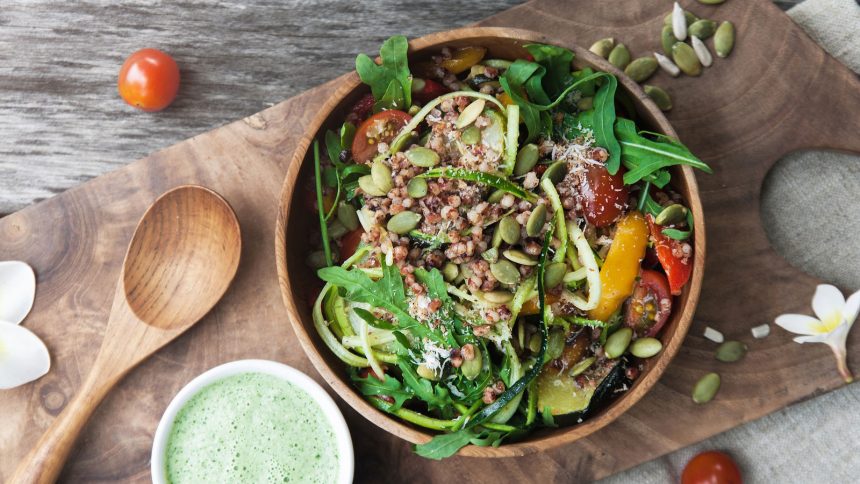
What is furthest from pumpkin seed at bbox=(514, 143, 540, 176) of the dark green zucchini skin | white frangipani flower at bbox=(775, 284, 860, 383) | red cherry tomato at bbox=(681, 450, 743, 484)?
red cherry tomato at bbox=(681, 450, 743, 484)

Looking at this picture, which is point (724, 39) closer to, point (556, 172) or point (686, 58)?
point (686, 58)

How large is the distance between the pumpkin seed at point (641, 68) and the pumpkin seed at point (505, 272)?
42.0 inches

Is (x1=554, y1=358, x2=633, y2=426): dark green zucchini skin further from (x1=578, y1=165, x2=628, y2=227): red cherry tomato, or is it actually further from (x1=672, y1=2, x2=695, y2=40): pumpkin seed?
(x1=672, y1=2, x2=695, y2=40): pumpkin seed

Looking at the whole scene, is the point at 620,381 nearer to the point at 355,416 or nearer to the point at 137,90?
the point at 355,416

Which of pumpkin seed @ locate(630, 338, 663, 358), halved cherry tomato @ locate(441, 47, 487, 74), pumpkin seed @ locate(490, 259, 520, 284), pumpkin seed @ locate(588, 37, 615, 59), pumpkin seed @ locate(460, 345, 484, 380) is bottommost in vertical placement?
pumpkin seed @ locate(630, 338, 663, 358)

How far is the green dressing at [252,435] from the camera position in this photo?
2.73m

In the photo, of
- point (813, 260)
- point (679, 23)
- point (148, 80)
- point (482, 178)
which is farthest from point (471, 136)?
point (813, 260)

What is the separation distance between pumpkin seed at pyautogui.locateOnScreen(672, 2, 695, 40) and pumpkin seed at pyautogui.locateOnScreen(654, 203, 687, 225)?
874 mm

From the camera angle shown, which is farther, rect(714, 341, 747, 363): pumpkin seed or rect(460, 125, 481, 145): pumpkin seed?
rect(714, 341, 747, 363): pumpkin seed

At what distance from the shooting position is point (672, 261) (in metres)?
2.48

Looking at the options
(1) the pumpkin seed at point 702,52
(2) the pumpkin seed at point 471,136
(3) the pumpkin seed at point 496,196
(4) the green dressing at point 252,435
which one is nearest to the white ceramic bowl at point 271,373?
(4) the green dressing at point 252,435

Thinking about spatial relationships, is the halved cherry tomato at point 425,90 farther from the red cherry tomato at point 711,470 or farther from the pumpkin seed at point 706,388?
the red cherry tomato at point 711,470

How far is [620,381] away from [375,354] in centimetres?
90

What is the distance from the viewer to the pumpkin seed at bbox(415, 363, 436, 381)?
2.47m
